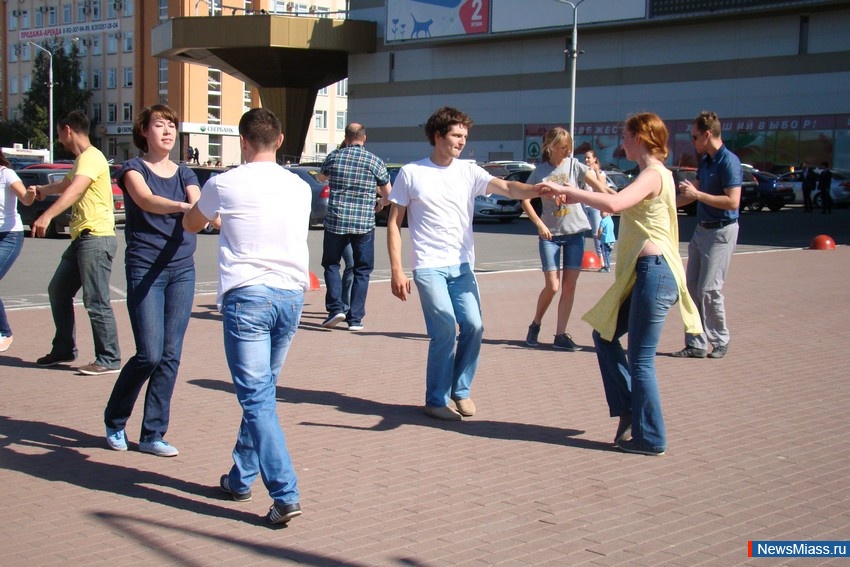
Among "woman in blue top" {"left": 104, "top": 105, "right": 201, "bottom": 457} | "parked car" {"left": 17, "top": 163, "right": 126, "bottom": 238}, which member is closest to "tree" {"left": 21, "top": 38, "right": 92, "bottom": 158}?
"parked car" {"left": 17, "top": 163, "right": 126, "bottom": 238}

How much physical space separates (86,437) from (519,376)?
3.46 m

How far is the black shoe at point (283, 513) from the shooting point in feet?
14.6

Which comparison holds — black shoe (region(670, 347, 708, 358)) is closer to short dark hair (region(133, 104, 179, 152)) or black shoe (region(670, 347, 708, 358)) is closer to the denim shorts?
the denim shorts

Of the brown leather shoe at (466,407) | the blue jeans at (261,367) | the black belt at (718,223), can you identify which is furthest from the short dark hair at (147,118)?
the black belt at (718,223)

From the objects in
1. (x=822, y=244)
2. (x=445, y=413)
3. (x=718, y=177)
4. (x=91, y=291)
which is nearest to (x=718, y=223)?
(x=718, y=177)

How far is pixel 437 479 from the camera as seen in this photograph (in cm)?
525

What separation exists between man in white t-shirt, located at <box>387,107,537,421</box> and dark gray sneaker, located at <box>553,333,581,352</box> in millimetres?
2721

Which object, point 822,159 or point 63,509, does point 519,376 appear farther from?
point 822,159

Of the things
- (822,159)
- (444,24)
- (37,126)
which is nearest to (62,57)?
(37,126)

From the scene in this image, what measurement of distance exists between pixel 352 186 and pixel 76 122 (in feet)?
11.0

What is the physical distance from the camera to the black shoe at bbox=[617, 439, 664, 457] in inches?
226

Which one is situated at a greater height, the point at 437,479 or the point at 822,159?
the point at 822,159

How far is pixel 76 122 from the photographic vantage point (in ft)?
24.5

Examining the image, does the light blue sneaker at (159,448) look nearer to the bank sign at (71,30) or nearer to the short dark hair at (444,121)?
the short dark hair at (444,121)
